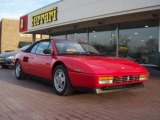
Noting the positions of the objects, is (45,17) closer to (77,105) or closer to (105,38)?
(105,38)

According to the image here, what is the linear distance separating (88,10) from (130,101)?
8.82 metres

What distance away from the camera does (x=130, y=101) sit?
20.9 feet

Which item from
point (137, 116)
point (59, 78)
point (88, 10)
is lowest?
point (137, 116)

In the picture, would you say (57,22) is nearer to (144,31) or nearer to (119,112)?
(144,31)

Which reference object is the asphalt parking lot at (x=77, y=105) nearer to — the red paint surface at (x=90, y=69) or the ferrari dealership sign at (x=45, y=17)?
the red paint surface at (x=90, y=69)

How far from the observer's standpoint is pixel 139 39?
45.8 ft

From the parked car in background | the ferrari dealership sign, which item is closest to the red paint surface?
the parked car in background

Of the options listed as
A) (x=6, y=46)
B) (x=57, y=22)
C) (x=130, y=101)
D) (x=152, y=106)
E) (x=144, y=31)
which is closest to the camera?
(x=152, y=106)

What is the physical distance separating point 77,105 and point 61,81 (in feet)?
3.99

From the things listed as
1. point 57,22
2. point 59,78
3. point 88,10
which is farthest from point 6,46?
point 59,78

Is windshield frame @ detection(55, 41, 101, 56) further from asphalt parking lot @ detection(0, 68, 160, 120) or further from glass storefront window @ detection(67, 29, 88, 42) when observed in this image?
glass storefront window @ detection(67, 29, 88, 42)

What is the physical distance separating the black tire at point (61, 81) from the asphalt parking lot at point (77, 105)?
14cm

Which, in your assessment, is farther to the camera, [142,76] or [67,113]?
[142,76]

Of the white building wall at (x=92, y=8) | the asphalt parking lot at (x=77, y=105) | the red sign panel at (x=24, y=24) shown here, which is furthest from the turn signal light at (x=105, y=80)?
the red sign panel at (x=24, y=24)
